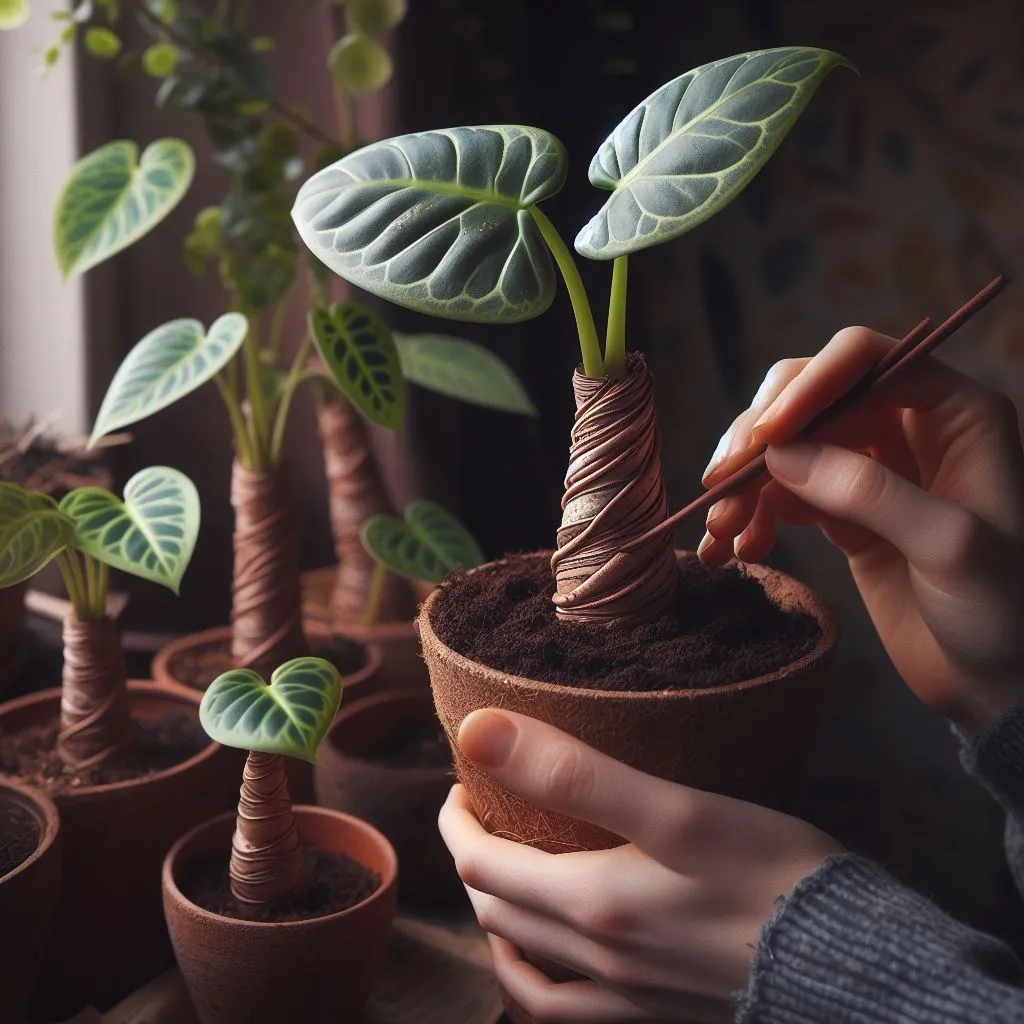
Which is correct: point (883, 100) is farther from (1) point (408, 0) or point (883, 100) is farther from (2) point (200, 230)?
(2) point (200, 230)

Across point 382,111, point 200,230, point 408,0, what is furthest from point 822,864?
point 408,0

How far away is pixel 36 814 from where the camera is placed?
85 centimetres

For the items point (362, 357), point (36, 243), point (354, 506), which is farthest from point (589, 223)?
point (36, 243)

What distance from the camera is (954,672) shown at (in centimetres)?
84

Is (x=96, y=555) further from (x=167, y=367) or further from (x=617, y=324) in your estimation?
(x=617, y=324)

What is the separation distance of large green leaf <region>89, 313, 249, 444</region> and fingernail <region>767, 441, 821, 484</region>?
0.52 metres

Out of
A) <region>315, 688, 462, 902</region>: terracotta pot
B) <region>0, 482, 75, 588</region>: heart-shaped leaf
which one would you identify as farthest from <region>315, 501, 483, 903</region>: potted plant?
<region>0, 482, 75, 588</region>: heart-shaped leaf

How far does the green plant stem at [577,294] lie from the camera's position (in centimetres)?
70

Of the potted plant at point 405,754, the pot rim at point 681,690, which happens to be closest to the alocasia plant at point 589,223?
the pot rim at point 681,690

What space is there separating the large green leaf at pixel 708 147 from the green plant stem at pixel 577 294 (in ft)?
0.17

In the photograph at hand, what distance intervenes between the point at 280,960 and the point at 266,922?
3 cm

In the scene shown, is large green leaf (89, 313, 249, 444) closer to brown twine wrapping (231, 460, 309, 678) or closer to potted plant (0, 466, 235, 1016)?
potted plant (0, 466, 235, 1016)

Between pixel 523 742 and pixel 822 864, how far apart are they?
0.20 metres

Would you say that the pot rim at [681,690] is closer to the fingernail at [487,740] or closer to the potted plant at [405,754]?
the fingernail at [487,740]
